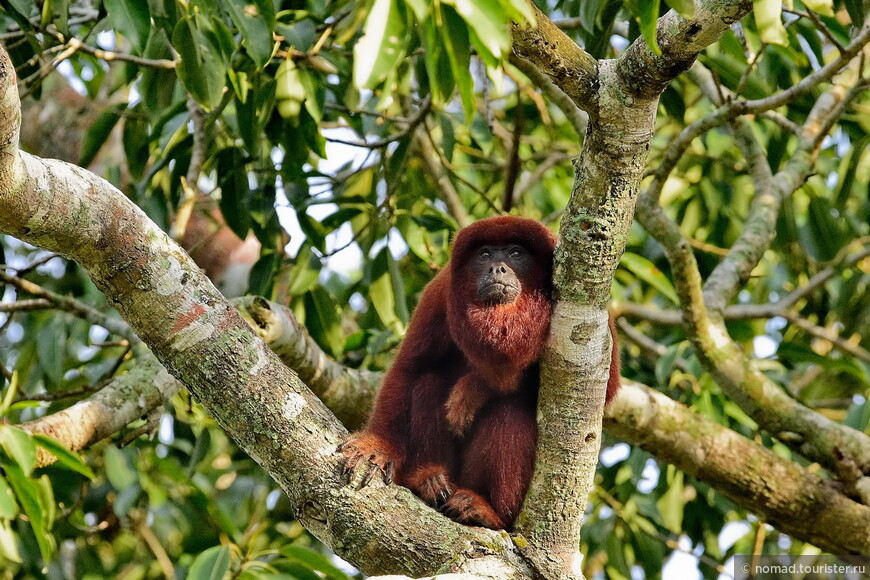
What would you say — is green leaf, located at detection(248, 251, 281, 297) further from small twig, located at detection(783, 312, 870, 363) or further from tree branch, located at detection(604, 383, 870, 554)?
small twig, located at detection(783, 312, 870, 363)

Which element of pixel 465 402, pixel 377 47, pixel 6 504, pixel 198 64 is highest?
pixel 198 64

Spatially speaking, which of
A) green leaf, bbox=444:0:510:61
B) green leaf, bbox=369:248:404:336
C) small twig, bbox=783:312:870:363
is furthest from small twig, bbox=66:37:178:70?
small twig, bbox=783:312:870:363

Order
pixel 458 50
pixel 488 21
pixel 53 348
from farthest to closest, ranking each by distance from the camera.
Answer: pixel 53 348 → pixel 458 50 → pixel 488 21

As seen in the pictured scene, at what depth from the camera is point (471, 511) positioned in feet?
11.3

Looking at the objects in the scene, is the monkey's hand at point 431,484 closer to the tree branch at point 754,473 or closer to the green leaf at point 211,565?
the green leaf at point 211,565

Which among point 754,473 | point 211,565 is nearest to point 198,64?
point 211,565

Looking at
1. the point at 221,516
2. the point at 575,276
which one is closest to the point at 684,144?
the point at 575,276

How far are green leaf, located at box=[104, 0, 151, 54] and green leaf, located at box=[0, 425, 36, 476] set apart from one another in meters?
1.58

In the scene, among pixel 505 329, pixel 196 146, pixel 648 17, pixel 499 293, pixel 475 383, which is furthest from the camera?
pixel 196 146

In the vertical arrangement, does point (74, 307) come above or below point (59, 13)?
below

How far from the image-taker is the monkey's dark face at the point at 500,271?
→ 138 inches

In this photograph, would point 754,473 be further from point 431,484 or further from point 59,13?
point 59,13

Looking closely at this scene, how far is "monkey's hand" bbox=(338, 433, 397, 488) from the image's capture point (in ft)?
9.39

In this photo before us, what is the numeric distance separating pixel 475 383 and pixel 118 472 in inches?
103
